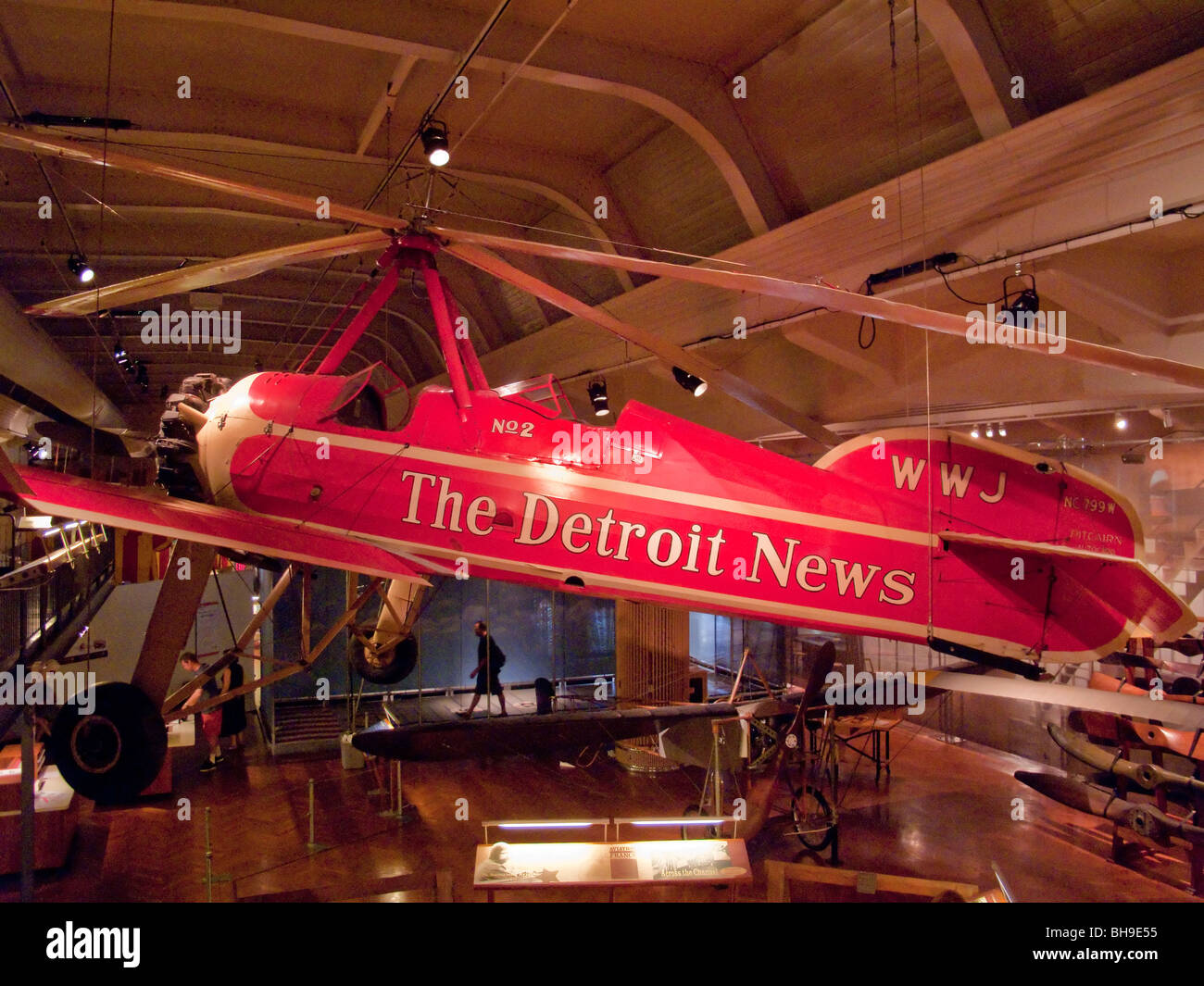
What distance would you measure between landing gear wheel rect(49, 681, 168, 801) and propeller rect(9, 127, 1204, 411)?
1.78 metres

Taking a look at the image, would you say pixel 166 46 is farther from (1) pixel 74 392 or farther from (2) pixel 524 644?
(2) pixel 524 644

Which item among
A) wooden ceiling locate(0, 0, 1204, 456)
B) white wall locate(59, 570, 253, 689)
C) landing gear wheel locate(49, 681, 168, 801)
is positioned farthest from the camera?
white wall locate(59, 570, 253, 689)

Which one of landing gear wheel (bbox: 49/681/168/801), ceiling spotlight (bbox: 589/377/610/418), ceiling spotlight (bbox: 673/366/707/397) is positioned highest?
ceiling spotlight (bbox: 589/377/610/418)

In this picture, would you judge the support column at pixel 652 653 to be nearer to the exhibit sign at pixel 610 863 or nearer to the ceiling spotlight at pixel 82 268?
the exhibit sign at pixel 610 863

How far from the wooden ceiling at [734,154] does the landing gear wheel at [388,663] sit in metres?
2.89

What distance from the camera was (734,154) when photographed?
435 centimetres

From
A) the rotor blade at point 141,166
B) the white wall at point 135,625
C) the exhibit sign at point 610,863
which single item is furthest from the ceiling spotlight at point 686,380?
the white wall at point 135,625

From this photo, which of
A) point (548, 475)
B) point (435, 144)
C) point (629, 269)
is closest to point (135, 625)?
point (548, 475)

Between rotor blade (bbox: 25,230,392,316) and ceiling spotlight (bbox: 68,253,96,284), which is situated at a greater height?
ceiling spotlight (bbox: 68,253,96,284)

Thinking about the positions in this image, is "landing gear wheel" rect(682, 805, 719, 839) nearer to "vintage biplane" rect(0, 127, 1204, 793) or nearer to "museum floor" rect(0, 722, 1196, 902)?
"museum floor" rect(0, 722, 1196, 902)

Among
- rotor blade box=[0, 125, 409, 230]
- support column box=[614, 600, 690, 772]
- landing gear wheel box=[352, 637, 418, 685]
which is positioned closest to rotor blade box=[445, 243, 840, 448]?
rotor blade box=[0, 125, 409, 230]

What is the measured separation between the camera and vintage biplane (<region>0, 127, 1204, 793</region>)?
3061 mm

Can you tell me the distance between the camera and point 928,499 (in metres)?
3.24
